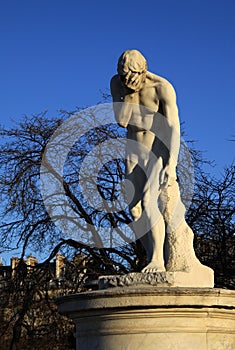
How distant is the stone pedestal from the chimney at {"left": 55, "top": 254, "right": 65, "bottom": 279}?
8338 millimetres

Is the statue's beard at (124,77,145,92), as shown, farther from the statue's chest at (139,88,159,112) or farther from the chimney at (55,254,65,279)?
the chimney at (55,254,65,279)

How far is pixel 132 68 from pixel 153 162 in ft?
3.19

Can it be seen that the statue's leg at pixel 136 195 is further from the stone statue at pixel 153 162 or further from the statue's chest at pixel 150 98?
the statue's chest at pixel 150 98

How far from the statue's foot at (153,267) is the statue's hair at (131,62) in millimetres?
1943

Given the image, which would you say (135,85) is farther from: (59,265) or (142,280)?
(59,265)

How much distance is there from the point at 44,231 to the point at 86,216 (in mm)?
927

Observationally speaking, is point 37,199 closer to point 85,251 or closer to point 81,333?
point 85,251

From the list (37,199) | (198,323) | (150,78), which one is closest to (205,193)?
(37,199)

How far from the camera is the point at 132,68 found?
732cm

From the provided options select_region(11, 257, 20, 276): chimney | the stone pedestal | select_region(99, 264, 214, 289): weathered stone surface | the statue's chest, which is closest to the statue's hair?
the statue's chest

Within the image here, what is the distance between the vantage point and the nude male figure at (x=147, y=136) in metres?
7.15

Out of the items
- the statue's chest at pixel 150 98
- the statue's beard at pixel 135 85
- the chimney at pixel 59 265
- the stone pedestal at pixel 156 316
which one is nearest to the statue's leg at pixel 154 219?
the stone pedestal at pixel 156 316

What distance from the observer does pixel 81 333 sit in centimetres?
675

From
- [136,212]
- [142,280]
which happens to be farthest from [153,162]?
[142,280]
